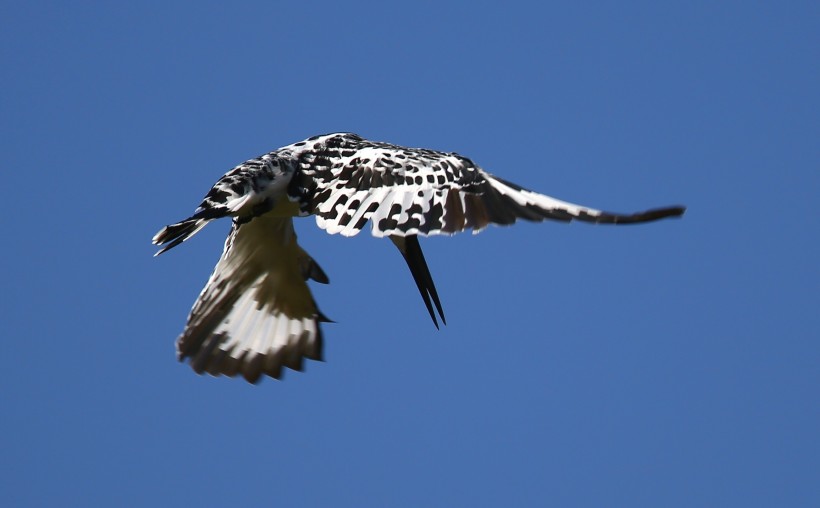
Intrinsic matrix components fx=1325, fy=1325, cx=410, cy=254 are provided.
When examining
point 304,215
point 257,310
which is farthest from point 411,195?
point 257,310

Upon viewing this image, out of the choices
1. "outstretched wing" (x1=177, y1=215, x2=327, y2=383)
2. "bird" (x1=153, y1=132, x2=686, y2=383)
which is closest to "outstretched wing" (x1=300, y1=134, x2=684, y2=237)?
"bird" (x1=153, y1=132, x2=686, y2=383)

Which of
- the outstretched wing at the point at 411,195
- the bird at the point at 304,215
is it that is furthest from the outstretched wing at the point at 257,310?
the outstretched wing at the point at 411,195

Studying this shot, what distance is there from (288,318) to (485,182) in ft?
9.79

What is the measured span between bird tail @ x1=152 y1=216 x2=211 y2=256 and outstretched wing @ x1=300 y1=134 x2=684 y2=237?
0.86 m

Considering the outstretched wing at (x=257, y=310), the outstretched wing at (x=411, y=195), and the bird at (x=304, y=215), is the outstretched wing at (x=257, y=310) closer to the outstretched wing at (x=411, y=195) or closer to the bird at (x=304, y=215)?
the bird at (x=304, y=215)

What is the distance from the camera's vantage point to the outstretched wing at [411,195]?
327 inches

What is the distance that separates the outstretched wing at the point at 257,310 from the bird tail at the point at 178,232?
0.95 meters

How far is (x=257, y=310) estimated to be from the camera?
441 inches

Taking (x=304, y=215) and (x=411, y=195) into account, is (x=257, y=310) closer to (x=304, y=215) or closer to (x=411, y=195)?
(x=304, y=215)

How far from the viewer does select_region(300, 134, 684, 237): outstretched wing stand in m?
8.30

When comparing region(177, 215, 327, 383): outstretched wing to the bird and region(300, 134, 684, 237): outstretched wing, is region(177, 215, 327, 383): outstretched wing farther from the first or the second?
region(300, 134, 684, 237): outstretched wing

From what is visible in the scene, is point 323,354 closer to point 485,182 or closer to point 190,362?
point 190,362

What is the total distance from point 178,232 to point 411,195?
1.92 meters

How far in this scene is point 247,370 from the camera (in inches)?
426
